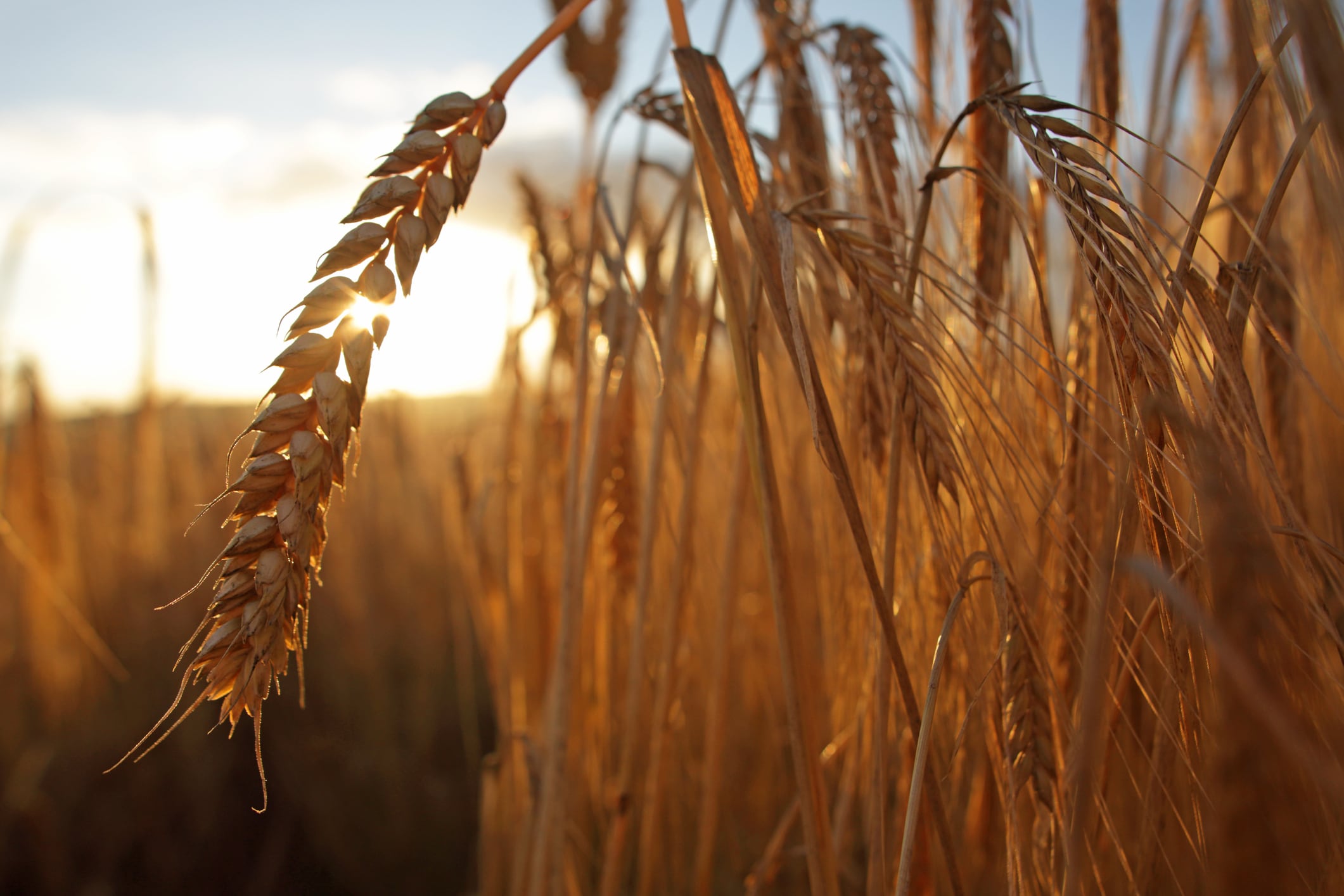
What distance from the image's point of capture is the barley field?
42cm

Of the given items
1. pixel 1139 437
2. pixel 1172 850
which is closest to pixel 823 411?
pixel 1139 437

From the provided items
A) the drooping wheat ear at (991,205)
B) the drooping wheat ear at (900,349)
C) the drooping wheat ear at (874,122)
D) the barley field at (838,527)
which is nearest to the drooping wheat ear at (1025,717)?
the barley field at (838,527)

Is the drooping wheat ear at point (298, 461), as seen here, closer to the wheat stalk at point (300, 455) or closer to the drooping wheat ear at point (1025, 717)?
the wheat stalk at point (300, 455)

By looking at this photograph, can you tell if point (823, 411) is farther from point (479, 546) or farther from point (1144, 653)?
point (479, 546)

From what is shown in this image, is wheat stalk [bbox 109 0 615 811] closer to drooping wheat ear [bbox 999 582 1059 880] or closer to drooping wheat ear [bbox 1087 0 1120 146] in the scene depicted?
drooping wheat ear [bbox 999 582 1059 880]

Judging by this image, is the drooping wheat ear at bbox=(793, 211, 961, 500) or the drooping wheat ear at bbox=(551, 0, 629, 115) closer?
the drooping wheat ear at bbox=(793, 211, 961, 500)

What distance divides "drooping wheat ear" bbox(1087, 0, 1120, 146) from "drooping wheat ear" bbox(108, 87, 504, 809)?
75cm

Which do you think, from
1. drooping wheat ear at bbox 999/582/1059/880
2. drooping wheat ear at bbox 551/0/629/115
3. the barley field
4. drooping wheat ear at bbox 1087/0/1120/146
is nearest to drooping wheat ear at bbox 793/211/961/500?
the barley field

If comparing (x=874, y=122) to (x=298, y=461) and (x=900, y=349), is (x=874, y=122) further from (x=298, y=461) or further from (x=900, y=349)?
(x=298, y=461)

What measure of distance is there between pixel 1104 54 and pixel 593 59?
1488 millimetres

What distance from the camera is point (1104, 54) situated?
0.82m

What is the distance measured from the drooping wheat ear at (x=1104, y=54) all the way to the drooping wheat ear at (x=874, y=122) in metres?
0.23

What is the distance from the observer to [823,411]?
0.53 meters

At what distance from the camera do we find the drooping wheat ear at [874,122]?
0.77 metres
